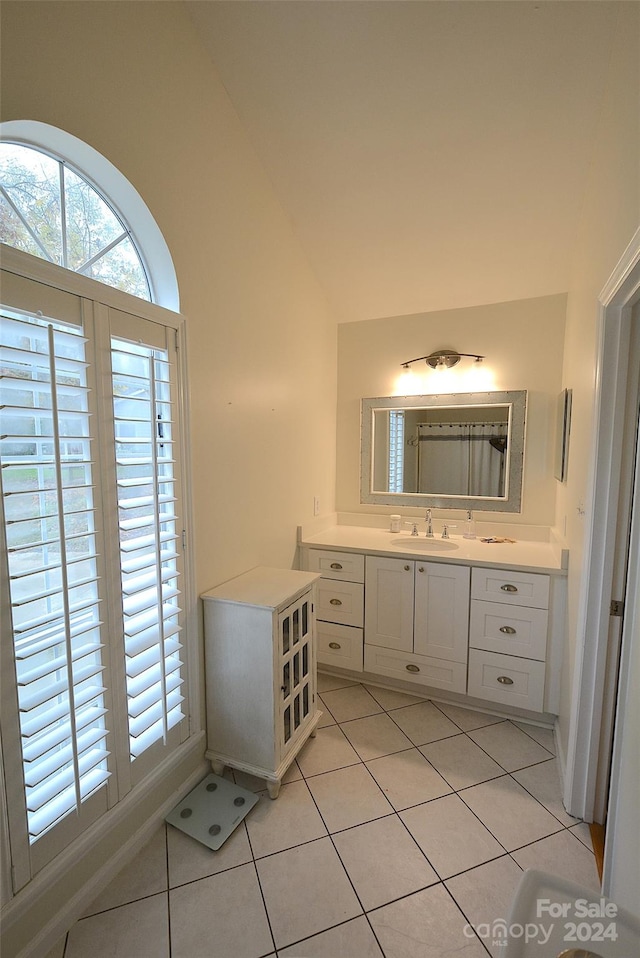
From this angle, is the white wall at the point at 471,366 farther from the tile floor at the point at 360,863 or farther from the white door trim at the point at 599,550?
the tile floor at the point at 360,863

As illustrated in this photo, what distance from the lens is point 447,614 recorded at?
2.34 m

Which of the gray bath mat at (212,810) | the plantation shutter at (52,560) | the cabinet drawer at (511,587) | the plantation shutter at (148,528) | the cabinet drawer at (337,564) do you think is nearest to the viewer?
the plantation shutter at (52,560)

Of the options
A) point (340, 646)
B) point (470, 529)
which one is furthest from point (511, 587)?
point (340, 646)

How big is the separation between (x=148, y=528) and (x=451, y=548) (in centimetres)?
177

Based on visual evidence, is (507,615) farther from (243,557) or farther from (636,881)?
(243,557)

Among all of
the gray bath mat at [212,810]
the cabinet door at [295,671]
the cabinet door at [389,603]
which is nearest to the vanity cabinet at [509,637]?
the cabinet door at [389,603]

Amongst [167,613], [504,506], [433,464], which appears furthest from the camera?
[433,464]

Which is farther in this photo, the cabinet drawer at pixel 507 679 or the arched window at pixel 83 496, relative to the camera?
the cabinet drawer at pixel 507 679

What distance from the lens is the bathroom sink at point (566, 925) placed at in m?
0.63

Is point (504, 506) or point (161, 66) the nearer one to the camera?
point (161, 66)

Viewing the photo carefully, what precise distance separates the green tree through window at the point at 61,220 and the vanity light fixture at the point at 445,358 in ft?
6.23

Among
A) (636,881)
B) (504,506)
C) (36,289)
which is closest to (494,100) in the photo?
(36,289)

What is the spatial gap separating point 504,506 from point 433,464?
52 cm

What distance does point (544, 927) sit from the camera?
660 millimetres
